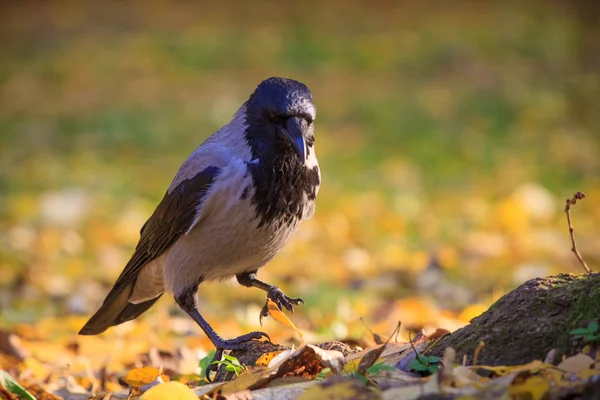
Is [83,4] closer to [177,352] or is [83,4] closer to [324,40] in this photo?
[324,40]

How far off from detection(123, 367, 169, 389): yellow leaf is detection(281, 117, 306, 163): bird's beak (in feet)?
3.79

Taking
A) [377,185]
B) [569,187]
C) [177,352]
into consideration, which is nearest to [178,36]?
[377,185]

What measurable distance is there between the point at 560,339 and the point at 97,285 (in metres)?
4.94

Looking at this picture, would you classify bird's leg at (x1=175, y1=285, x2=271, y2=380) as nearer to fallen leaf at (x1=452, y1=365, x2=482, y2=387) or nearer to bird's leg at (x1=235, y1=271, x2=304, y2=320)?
bird's leg at (x1=235, y1=271, x2=304, y2=320)

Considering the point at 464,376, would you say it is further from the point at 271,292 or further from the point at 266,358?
the point at 271,292

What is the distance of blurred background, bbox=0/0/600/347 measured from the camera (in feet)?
23.2

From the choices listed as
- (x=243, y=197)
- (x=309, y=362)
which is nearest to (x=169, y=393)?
(x=309, y=362)

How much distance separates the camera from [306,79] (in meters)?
15.5

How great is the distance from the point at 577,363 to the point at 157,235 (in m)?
2.72

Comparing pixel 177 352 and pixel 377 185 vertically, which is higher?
pixel 377 185

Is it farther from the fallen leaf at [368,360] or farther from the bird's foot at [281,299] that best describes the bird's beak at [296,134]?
the fallen leaf at [368,360]

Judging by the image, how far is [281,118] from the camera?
14.2 ft

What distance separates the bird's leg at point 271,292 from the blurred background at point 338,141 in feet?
1.32

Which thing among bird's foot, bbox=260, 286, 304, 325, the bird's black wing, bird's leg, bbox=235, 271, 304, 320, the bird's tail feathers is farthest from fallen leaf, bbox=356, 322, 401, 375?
the bird's tail feathers
